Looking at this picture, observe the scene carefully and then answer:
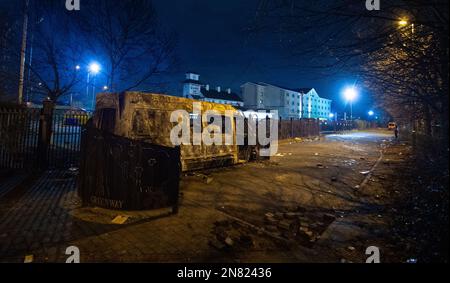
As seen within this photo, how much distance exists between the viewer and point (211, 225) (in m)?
4.91

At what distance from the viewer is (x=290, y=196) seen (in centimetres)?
714

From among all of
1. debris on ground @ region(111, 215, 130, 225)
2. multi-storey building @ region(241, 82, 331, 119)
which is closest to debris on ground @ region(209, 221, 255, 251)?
debris on ground @ region(111, 215, 130, 225)

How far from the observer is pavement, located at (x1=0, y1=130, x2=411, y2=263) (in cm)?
381

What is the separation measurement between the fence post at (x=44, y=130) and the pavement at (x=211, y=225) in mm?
1104

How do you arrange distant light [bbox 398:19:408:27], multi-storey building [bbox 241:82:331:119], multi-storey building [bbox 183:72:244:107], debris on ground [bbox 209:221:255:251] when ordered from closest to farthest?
distant light [bbox 398:19:408:27] < debris on ground [bbox 209:221:255:251] < multi-storey building [bbox 183:72:244:107] < multi-storey building [bbox 241:82:331:119]

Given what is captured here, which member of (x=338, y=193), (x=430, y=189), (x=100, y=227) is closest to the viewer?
(x=100, y=227)

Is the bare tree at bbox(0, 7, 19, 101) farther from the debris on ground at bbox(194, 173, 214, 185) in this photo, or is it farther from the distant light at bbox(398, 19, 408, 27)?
the distant light at bbox(398, 19, 408, 27)

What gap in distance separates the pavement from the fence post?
1104 millimetres

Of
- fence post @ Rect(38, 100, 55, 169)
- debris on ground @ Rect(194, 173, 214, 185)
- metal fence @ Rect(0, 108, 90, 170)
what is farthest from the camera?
fence post @ Rect(38, 100, 55, 169)

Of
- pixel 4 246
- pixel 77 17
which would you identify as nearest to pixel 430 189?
pixel 4 246

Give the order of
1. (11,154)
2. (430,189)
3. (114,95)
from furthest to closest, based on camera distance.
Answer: (11,154), (114,95), (430,189)

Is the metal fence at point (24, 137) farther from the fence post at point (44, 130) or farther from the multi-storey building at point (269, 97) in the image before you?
the multi-storey building at point (269, 97)

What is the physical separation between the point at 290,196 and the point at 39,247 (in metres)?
5.50
